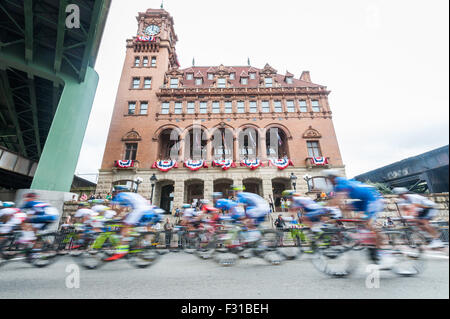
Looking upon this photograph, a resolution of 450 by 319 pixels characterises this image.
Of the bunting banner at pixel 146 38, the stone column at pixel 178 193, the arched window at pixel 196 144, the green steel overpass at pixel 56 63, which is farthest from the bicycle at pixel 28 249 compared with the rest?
the bunting banner at pixel 146 38

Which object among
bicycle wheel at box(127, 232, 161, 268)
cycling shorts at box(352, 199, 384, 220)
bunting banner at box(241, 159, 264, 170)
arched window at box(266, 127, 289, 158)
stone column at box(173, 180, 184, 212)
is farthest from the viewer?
arched window at box(266, 127, 289, 158)

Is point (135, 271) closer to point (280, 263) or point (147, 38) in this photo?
point (280, 263)

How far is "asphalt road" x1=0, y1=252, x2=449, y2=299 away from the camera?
334cm

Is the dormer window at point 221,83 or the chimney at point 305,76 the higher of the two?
the chimney at point 305,76

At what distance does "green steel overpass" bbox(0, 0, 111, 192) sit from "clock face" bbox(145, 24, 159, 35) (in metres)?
13.7

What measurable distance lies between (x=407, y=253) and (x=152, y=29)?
33572 millimetres

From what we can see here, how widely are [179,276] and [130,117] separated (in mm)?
21673

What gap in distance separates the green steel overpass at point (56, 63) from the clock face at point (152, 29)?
1373 cm

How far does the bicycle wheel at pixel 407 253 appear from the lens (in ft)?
14.3

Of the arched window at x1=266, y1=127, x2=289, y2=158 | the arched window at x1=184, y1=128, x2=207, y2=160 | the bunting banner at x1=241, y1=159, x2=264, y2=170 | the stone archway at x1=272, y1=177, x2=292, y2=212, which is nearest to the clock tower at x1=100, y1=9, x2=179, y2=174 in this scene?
the arched window at x1=184, y1=128, x2=207, y2=160

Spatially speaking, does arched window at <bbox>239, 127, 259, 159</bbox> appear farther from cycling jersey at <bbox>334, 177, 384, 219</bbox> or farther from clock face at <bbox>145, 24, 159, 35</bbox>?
clock face at <bbox>145, 24, 159, 35</bbox>

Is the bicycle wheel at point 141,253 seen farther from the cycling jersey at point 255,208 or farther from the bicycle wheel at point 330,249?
the bicycle wheel at point 330,249

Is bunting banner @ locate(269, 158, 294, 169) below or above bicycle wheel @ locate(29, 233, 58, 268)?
above

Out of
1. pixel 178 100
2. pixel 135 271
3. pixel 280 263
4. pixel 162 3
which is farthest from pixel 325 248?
pixel 162 3
